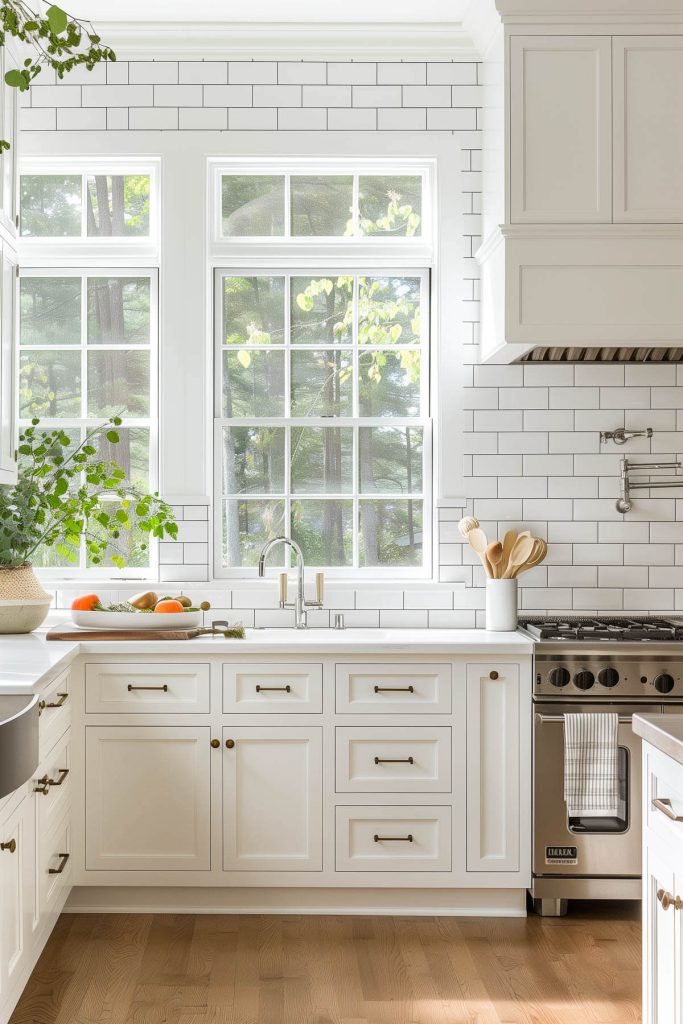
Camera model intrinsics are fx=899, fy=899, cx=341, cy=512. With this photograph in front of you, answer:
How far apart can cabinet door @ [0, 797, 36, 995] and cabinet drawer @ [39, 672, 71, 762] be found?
24 cm

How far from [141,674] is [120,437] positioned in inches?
46.5

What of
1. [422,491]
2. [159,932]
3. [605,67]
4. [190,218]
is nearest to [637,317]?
[605,67]

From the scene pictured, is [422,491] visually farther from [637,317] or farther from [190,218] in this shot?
[190,218]

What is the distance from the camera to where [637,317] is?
3.27 m

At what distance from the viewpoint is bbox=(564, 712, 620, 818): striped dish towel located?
124 inches

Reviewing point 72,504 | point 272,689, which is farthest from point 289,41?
point 272,689

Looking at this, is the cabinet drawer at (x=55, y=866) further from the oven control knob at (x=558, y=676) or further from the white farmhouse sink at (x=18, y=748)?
the oven control knob at (x=558, y=676)

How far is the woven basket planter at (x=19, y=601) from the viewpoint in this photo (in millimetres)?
3328

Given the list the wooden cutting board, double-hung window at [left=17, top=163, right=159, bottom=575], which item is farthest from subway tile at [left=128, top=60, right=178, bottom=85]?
the wooden cutting board

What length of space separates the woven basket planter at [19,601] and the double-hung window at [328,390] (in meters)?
0.81

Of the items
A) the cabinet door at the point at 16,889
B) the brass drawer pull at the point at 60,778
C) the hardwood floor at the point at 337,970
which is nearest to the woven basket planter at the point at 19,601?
the brass drawer pull at the point at 60,778

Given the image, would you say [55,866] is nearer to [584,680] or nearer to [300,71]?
[584,680]

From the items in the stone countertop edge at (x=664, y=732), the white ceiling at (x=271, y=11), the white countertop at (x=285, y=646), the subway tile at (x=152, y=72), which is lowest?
the white countertop at (x=285, y=646)

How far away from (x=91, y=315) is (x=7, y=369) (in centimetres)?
79
